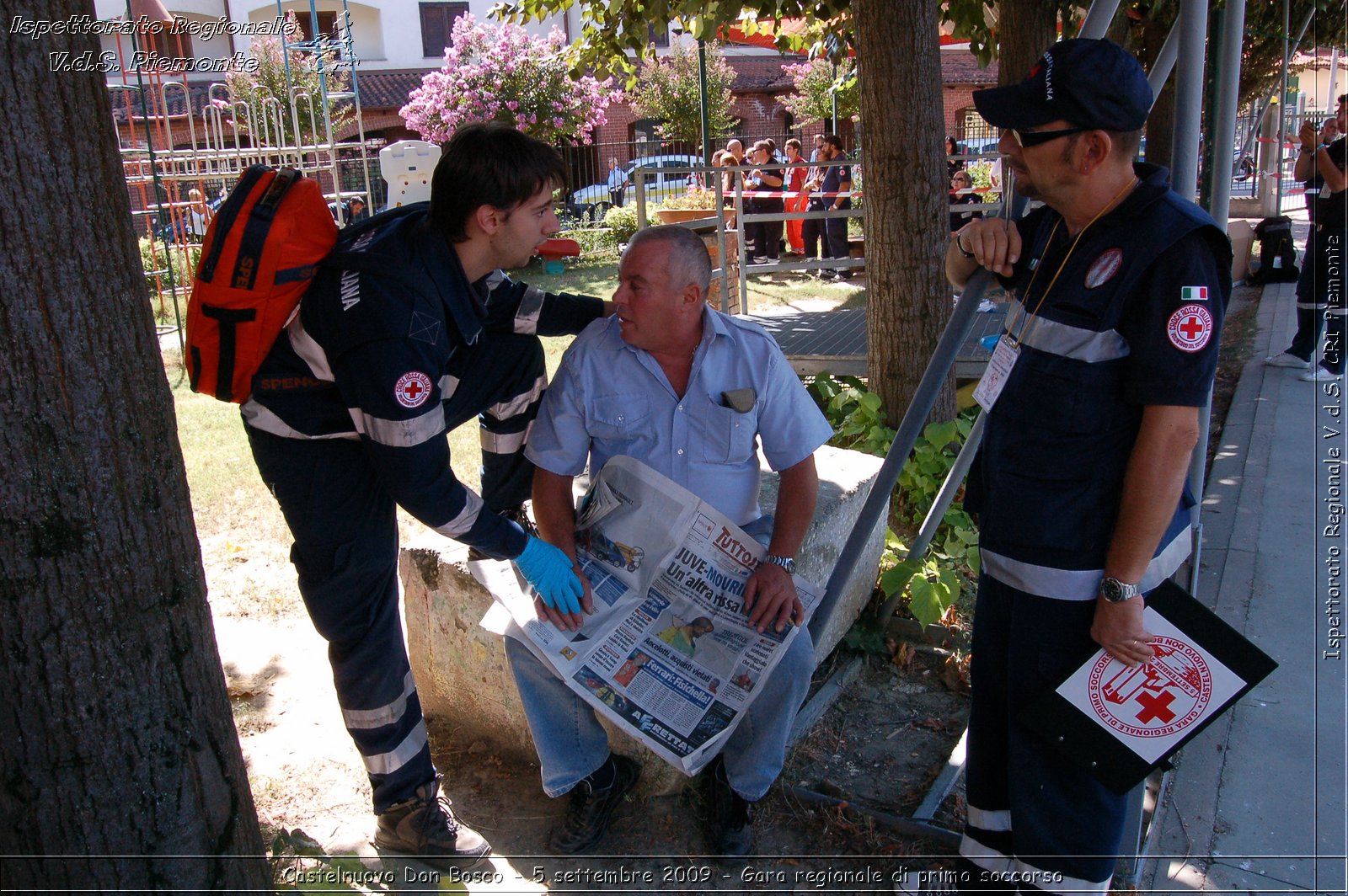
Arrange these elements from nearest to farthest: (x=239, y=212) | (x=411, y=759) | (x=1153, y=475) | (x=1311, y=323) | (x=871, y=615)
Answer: (x=1153, y=475) < (x=239, y=212) < (x=411, y=759) < (x=871, y=615) < (x=1311, y=323)

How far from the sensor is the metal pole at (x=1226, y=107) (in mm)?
2574

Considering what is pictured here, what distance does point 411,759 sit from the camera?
2545mm

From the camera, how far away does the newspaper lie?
2.40 meters

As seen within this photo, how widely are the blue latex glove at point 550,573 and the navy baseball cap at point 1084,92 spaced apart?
4.41 feet

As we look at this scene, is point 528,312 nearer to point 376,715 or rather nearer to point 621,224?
point 376,715

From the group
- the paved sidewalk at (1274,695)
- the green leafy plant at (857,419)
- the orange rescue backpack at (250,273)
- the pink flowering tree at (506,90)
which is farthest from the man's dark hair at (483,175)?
the pink flowering tree at (506,90)

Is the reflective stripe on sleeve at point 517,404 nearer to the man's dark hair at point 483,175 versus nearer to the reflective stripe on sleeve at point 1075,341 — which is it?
the man's dark hair at point 483,175

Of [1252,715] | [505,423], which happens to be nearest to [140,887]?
[505,423]

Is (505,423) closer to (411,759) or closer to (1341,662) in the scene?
(411,759)

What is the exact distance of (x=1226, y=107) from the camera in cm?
263

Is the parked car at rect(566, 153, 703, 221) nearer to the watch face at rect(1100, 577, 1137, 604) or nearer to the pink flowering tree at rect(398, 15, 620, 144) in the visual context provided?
the pink flowering tree at rect(398, 15, 620, 144)

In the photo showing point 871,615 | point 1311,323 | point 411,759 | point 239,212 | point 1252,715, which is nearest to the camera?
point 239,212

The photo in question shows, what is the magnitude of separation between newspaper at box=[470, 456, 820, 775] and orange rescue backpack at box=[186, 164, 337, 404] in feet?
2.82

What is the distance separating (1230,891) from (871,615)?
4.97 ft
